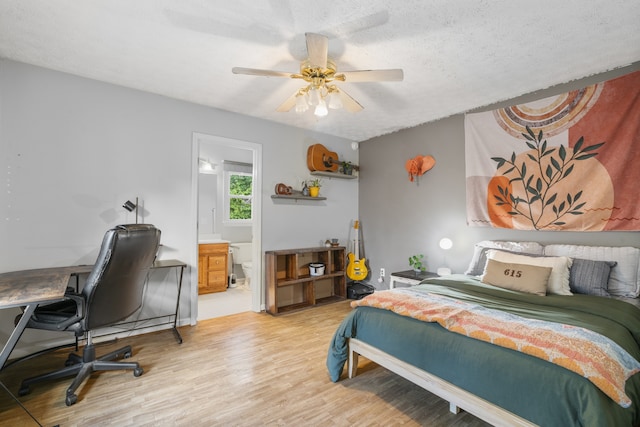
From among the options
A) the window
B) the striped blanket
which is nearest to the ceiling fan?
the striped blanket

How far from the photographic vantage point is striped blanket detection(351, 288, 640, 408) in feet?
4.09

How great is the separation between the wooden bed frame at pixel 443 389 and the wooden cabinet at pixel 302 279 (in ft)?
5.62

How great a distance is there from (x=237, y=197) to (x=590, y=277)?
503cm

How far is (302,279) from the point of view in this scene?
3.97m

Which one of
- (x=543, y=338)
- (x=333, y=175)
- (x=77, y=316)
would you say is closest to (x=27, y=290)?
(x=77, y=316)

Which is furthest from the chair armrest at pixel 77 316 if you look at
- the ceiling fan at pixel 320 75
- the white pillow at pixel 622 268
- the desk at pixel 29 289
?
the white pillow at pixel 622 268

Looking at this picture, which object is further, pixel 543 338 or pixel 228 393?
pixel 228 393

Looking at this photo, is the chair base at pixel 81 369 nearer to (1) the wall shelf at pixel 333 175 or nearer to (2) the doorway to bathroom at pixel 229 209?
(2) the doorway to bathroom at pixel 229 209

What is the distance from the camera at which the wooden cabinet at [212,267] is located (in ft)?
15.3

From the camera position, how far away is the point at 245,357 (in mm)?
2572

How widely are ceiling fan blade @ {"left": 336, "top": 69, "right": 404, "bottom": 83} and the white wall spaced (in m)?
2.00

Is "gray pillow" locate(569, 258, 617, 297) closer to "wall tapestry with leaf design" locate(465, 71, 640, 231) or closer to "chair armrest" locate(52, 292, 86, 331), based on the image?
"wall tapestry with leaf design" locate(465, 71, 640, 231)

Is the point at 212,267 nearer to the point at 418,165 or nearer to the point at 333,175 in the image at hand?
the point at 333,175

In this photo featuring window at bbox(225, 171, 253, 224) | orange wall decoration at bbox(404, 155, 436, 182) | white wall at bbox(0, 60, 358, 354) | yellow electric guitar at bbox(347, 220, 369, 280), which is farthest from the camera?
window at bbox(225, 171, 253, 224)
